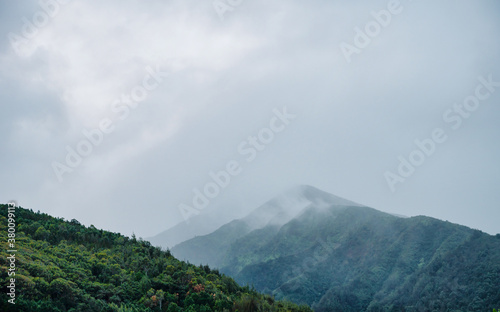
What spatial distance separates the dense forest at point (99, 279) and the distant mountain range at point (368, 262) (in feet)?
129

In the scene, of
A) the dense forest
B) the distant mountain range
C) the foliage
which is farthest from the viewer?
the distant mountain range

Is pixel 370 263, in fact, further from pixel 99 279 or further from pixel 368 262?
pixel 99 279

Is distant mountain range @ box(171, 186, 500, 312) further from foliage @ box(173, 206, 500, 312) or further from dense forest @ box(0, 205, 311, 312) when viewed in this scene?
dense forest @ box(0, 205, 311, 312)

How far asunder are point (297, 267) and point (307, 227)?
37.5m

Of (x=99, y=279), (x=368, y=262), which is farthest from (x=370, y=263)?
(x=99, y=279)

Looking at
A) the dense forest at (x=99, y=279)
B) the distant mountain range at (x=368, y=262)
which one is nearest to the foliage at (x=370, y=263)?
the distant mountain range at (x=368, y=262)

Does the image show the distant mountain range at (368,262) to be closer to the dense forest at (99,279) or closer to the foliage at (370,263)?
the foliage at (370,263)

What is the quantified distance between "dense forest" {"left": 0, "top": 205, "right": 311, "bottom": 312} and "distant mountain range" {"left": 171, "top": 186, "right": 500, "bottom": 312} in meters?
39.2

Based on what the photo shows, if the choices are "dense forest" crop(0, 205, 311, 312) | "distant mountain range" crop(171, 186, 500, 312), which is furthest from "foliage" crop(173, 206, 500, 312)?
"dense forest" crop(0, 205, 311, 312)

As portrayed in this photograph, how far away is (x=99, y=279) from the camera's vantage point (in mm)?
22750

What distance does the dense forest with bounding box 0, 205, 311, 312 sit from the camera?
1770 centimetres

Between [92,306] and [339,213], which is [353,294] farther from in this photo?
[92,306]

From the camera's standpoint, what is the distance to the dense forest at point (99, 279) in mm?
17703

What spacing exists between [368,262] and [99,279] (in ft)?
385
